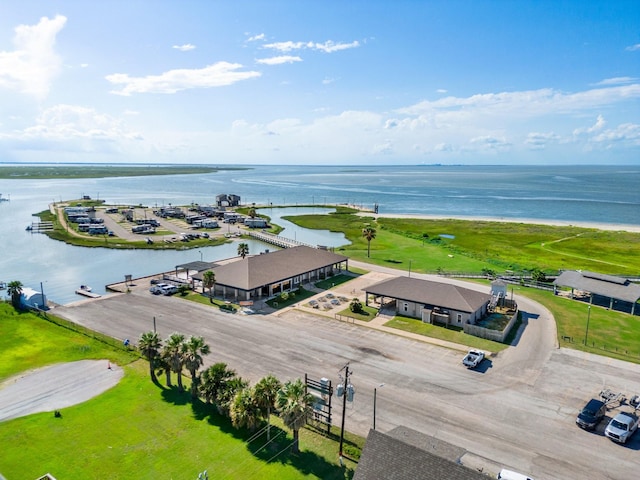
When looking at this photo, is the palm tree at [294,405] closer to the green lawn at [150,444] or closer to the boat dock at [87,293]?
the green lawn at [150,444]

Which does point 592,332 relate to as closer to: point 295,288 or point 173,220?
point 295,288

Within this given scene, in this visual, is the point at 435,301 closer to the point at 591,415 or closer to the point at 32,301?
the point at 591,415

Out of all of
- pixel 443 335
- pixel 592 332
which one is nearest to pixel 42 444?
pixel 443 335

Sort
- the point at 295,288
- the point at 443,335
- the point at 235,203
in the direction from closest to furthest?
the point at 443,335, the point at 295,288, the point at 235,203

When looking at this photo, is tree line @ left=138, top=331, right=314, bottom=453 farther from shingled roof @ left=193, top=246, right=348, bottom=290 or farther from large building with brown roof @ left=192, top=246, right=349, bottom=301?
shingled roof @ left=193, top=246, right=348, bottom=290

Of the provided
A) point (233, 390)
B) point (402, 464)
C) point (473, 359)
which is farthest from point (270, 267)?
point (402, 464)

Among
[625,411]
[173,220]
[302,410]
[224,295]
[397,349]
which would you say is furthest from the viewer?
[173,220]

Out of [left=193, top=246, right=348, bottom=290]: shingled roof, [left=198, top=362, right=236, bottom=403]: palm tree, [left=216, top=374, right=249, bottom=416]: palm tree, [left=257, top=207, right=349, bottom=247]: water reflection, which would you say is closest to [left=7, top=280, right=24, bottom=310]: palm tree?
[left=193, top=246, right=348, bottom=290]: shingled roof
